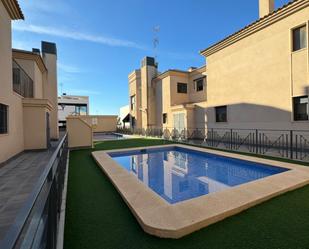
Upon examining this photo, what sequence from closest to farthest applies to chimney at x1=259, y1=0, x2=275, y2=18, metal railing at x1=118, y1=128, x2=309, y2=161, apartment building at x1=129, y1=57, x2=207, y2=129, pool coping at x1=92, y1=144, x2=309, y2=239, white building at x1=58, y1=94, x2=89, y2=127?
pool coping at x1=92, y1=144, x2=309, y2=239 → metal railing at x1=118, y1=128, x2=309, y2=161 → chimney at x1=259, y1=0, x2=275, y2=18 → apartment building at x1=129, y1=57, x2=207, y2=129 → white building at x1=58, y1=94, x2=89, y2=127

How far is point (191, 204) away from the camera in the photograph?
13.0 ft

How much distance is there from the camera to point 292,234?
3.04m

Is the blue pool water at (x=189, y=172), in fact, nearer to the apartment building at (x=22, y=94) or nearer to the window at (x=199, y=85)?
the apartment building at (x=22, y=94)

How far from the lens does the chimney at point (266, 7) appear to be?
12413mm

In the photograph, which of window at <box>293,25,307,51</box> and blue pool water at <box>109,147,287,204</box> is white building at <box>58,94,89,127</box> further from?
window at <box>293,25,307,51</box>

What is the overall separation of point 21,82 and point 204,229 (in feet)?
42.9

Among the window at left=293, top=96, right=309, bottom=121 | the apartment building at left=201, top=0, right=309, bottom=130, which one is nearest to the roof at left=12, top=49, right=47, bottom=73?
the apartment building at left=201, top=0, right=309, bottom=130

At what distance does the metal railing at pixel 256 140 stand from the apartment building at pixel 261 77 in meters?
0.40

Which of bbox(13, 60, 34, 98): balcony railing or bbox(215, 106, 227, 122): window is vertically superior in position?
bbox(13, 60, 34, 98): balcony railing

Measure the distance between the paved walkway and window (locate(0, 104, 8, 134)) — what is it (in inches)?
56.9

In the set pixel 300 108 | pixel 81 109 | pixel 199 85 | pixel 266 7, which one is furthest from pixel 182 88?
pixel 81 109

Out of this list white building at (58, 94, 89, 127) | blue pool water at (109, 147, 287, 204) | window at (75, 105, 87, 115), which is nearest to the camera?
blue pool water at (109, 147, 287, 204)

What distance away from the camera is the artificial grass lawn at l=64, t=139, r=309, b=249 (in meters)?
2.86

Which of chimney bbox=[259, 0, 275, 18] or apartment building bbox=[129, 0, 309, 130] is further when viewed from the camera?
chimney bbox=[259, 0, 275, 18]
